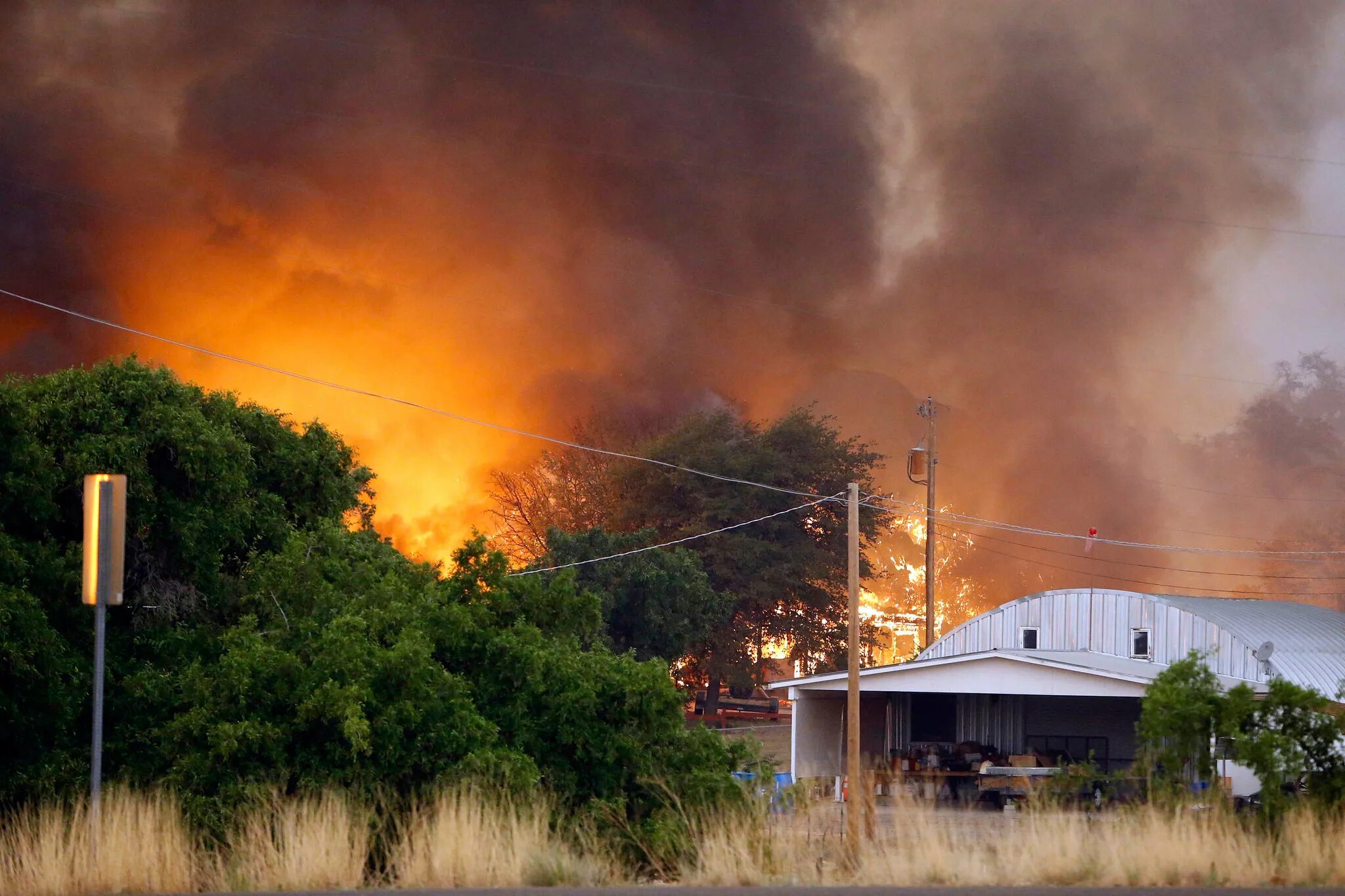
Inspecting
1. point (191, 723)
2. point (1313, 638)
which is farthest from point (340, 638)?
point (1313, 638)

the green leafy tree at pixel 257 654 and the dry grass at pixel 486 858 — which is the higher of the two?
the green leafy tree at pixel 257 654

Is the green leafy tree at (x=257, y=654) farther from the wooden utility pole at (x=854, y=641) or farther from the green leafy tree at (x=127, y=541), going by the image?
the wooden utility pole at (x=854, y=641)

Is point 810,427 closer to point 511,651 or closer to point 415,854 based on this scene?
point 511,651

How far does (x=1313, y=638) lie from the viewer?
40.0 m

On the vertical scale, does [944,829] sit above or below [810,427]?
below

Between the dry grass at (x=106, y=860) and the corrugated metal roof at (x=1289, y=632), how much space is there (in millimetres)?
30131

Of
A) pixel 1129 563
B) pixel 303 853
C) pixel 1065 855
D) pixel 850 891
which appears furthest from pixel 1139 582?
pixel 303 853

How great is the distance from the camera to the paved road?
8867 mm

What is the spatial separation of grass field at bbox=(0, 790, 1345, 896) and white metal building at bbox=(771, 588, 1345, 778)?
896 inches

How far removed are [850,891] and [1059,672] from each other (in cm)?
2649

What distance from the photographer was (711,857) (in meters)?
10.1

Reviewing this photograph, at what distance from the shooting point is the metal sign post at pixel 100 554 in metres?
10.8

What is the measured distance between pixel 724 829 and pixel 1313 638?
33.6m

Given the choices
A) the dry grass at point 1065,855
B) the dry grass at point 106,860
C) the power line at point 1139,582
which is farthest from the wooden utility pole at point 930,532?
the power line at point 1139,582
